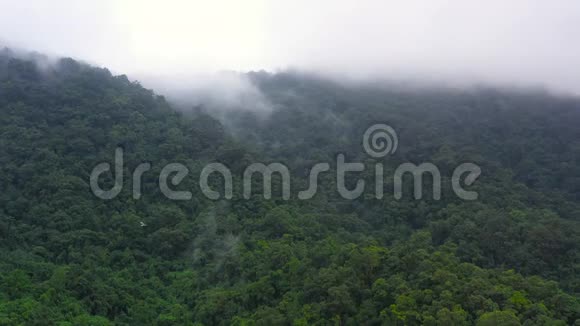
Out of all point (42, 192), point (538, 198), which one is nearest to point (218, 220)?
point (42, 192)

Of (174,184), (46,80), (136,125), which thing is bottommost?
(174,184)

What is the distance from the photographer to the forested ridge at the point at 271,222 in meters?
24.1

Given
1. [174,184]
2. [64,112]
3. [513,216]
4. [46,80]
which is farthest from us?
[46,80]

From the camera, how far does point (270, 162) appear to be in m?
38.8

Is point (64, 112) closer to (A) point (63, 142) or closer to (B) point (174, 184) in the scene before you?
(A) point (63, 142)

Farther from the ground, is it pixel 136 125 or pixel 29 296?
pixel 136 125

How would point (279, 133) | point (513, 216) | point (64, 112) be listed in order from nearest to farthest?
point (513, 216) < point (64, 112) < point (279, 133)

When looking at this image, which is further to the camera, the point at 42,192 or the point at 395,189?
the point at 395,189

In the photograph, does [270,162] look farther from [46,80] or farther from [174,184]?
[46,80]

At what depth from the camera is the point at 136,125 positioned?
127 feet

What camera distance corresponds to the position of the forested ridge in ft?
79.0

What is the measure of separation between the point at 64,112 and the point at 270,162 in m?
11.9

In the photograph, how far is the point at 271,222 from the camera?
30609 mm

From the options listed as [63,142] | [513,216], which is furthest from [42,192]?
[513,216]
